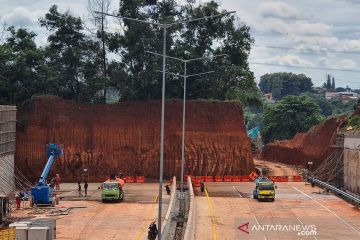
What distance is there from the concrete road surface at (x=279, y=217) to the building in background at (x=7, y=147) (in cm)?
1766

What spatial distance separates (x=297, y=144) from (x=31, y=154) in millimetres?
43774

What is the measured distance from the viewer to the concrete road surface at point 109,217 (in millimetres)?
36281

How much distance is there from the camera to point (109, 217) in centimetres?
4284

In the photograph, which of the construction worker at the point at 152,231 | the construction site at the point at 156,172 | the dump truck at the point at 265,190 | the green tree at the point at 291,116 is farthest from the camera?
the green tree at the point at 291,116

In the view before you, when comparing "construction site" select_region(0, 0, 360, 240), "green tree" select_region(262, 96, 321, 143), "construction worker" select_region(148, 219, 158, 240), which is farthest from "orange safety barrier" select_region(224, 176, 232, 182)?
"green tree" select_region(262, 96, 321, 143)

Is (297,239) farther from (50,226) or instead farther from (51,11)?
(51,11)

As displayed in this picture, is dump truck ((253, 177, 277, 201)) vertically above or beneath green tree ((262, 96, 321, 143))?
beneath

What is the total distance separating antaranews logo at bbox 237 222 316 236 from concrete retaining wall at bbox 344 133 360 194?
15.4 m

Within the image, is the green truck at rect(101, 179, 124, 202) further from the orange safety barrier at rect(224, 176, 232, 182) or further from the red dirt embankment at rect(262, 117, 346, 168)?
the red dirt embankment at rect(262, 117, 346, 168)

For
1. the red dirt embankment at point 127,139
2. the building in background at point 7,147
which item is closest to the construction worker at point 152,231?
the building in background at point 7,147

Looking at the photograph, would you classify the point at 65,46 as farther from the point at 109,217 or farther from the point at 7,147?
the point at 109,217

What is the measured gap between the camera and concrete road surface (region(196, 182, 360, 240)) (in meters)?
36.6

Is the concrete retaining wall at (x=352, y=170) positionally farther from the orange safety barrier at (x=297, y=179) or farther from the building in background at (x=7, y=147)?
the building in background at (x=7, y=147)

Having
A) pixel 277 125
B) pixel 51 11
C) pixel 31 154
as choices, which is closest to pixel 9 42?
pixel 51 11
